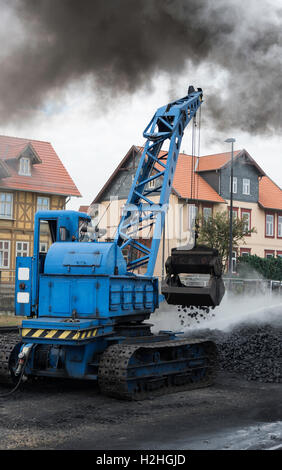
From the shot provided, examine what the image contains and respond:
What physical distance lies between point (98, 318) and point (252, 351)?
5.67 metres

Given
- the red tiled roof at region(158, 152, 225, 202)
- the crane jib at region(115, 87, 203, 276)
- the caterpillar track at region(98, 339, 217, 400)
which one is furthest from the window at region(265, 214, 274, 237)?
the caterpillar track at region(98, 339, 217, 400)

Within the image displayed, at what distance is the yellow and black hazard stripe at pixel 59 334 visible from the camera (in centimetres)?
1086

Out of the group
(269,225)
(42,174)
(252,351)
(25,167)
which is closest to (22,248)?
(25,167)

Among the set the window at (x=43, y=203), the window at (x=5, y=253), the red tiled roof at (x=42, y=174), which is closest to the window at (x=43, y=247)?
the red tiled roof at (x=42, y=174)

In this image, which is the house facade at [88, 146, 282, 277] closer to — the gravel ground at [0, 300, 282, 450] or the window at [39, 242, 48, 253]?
the window at [39, 242, 48, 253]

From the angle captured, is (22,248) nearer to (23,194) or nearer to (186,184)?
(23,194)

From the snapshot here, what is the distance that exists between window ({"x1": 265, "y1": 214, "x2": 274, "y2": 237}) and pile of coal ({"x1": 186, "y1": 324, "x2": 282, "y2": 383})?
4026 centimetres

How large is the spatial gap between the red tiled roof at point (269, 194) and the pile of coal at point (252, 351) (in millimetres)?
40595

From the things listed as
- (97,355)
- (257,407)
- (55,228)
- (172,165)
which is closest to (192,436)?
(257,407)

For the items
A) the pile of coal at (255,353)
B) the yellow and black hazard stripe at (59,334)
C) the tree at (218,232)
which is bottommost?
the pile of coal at (255,353)

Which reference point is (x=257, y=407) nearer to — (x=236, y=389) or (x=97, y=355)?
(x=236, y=389)

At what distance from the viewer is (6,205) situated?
4212 centimetres

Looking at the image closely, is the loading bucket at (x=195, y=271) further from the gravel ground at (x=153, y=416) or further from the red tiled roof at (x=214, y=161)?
the red tiled roof at (x=214, y=161)
